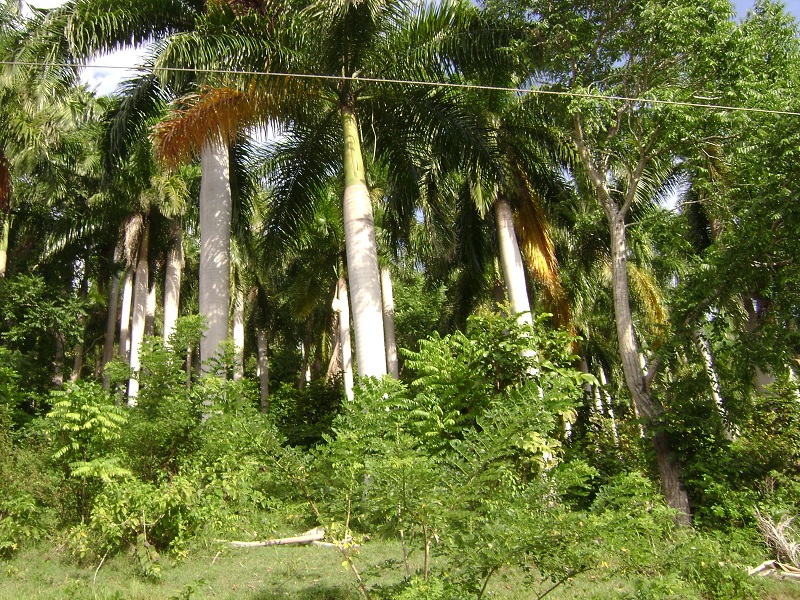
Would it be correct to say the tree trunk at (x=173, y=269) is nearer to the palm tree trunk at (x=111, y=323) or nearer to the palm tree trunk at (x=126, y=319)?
the palm tree trunk at (x=126, y=319)

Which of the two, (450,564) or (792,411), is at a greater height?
(792,411)

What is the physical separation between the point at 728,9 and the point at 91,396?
1018 centimetres

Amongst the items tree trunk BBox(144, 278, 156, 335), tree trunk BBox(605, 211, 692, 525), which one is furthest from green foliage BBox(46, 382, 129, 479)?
tree trunk BBox(144, 278, 156, 335)

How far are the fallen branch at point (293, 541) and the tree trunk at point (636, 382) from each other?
4.89m

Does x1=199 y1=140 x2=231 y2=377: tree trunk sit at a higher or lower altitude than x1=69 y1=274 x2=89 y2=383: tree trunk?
lower

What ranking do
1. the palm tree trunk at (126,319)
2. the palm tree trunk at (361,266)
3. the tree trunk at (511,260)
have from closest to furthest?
1. the palm tree trunk at (361,266)
2. the tree trunk at (511,260)
3. the palm tree trunk at (126,319)

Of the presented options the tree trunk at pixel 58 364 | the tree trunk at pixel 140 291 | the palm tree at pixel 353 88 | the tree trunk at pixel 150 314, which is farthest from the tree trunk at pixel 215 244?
the tree trunk at pixel 150 314

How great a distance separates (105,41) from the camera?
11695 mm

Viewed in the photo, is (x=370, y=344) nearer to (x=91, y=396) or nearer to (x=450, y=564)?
(x=91, y=396)

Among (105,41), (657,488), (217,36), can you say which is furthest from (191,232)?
(657,488)

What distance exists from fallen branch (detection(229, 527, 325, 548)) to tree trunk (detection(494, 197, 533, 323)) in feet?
15.5

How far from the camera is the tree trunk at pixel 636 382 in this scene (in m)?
10.1

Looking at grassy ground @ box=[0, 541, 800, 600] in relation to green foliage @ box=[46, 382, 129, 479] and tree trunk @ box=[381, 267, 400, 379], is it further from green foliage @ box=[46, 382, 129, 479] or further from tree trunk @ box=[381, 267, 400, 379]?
tree trunk @ box=[381, 267, 400, 379]

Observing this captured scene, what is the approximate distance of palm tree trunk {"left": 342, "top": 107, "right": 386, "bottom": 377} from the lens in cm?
995
